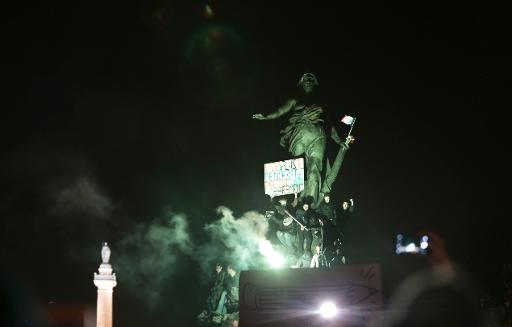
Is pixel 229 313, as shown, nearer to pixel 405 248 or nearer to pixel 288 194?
pixel 288 194

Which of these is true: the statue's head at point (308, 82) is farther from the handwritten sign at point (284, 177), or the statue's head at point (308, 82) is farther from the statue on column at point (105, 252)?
the statue on column at point (105, 252)

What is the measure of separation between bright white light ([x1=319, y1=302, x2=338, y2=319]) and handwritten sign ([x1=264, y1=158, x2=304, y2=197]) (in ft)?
55.0

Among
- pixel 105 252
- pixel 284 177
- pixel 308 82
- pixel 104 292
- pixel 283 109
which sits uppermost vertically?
pixel 308 82

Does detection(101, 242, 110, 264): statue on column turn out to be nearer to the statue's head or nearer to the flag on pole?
the statue's head

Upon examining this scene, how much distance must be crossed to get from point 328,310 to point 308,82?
1732 centimetres

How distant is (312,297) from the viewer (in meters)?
8.20

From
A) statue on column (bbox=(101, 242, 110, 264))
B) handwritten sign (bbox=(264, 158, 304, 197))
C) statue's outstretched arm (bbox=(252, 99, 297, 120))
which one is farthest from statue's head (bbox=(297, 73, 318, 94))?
statue on column (bbox=(101, 242, 110, 264))

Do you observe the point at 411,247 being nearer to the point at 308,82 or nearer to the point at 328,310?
the point at 308,82

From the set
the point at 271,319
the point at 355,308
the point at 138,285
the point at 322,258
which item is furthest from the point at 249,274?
the point at 138,285

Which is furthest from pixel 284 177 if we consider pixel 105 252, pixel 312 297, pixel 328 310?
pixel 328 310

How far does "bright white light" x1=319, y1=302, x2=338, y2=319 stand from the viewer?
803cm

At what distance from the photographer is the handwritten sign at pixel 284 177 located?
25141mm

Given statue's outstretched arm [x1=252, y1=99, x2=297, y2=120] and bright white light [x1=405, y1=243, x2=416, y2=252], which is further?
statue's outstretched arm [x1=252, y1=99, x2=297, y2=120]

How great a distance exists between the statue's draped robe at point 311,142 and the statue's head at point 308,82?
0.71m
